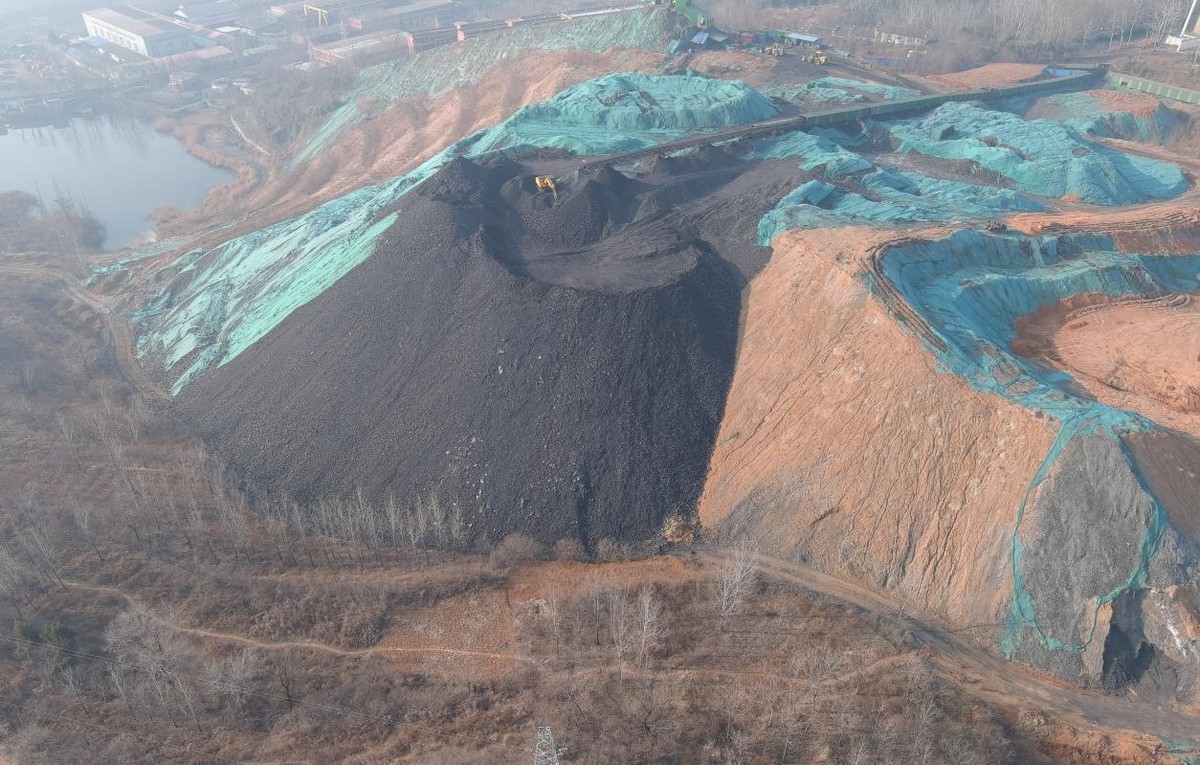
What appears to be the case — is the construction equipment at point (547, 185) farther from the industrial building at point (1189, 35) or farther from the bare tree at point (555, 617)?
the industrial building at point (1189, 35)

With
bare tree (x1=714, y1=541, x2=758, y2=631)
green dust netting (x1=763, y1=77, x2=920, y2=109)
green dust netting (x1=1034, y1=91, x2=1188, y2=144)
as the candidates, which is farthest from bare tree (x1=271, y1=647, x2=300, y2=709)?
green dust netting (x1=1034, y1=91, x2=1188, y2=144)

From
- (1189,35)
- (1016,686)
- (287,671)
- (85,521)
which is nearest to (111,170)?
(85,521)

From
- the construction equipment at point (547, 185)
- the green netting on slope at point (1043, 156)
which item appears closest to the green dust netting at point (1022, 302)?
the green netting on slope at point (1043, 156)

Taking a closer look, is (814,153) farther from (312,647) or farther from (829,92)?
(312,647)

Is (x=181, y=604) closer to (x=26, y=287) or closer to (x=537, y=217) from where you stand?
(x=537, y=217)

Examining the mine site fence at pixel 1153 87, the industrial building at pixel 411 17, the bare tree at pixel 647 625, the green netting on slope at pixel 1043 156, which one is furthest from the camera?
the industrial building at pixel 411 17
